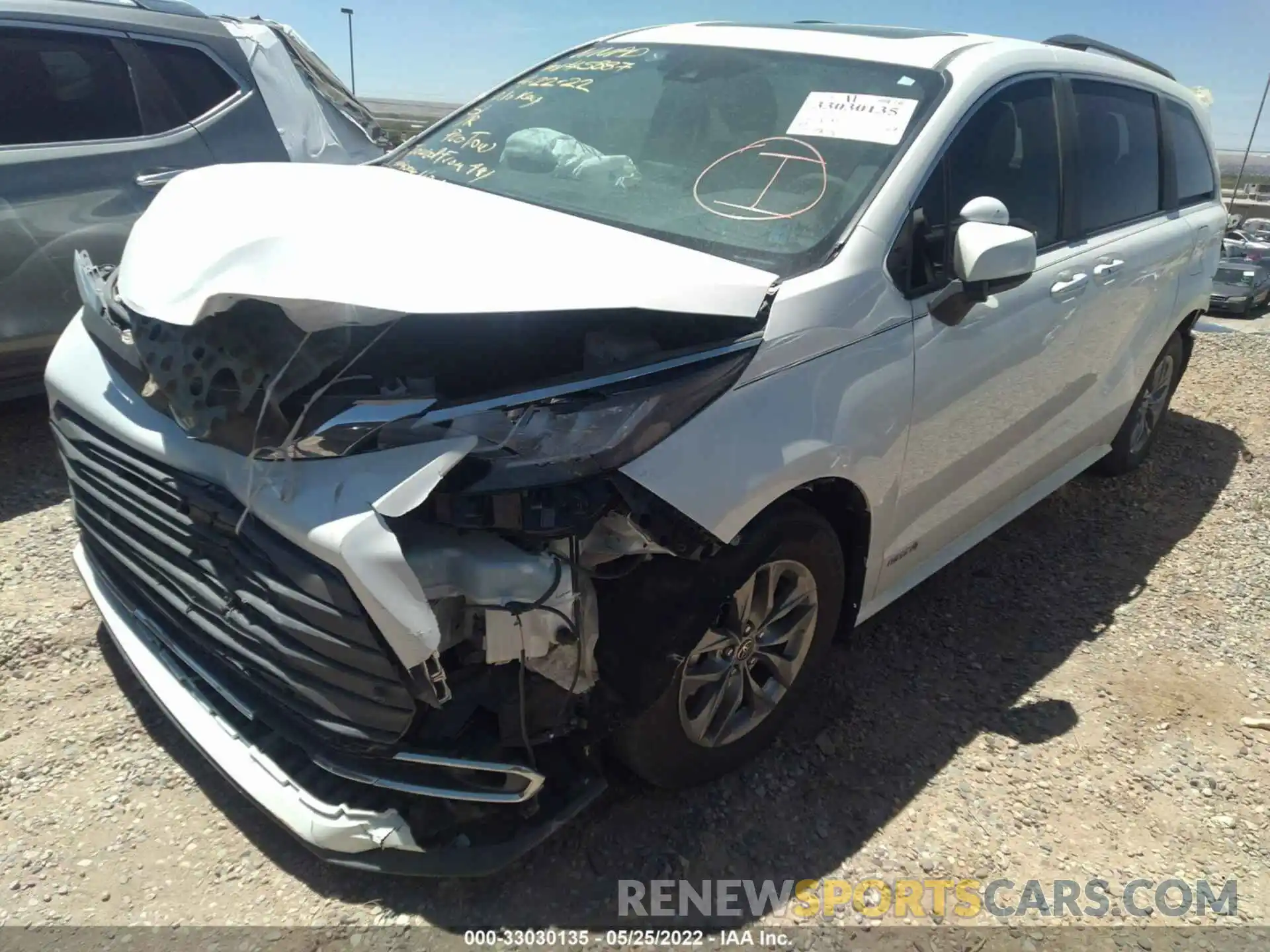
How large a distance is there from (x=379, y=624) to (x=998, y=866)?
1.80m

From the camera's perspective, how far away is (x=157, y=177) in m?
3.87

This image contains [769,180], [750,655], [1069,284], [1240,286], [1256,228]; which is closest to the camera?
[750,655]

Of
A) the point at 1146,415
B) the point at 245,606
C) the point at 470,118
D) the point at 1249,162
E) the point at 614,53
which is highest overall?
the point at 614,53

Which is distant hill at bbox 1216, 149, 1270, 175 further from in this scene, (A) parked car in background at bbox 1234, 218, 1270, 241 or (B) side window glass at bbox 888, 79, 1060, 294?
(B) side window glass at bbox 888, 79, 1060, 294

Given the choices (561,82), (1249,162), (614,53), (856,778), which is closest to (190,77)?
(561,82)

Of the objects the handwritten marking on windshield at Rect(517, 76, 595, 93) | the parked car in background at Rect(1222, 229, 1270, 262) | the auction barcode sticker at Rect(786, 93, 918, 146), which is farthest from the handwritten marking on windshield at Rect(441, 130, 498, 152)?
the parked car in background at Rect(1222, 229, 1270, 262)

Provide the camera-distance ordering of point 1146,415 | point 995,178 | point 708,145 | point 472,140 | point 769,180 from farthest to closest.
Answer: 1. point 1146,415
2. point 472,140
3. point 995,178
4. point 708,145
5. point 769,180

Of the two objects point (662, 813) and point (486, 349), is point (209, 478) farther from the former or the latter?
point (662, 813)

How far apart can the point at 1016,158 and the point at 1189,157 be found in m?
2.12

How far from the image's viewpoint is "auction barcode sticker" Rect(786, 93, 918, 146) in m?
2.73

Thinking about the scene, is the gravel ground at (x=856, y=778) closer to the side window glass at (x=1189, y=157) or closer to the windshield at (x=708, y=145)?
the windshield at (x=708, y=145)

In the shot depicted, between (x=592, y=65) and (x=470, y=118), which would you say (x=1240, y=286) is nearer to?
(x=592, y=65)

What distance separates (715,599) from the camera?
2.23 meters

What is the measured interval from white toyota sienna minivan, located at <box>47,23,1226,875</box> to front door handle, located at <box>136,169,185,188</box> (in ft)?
3.74
